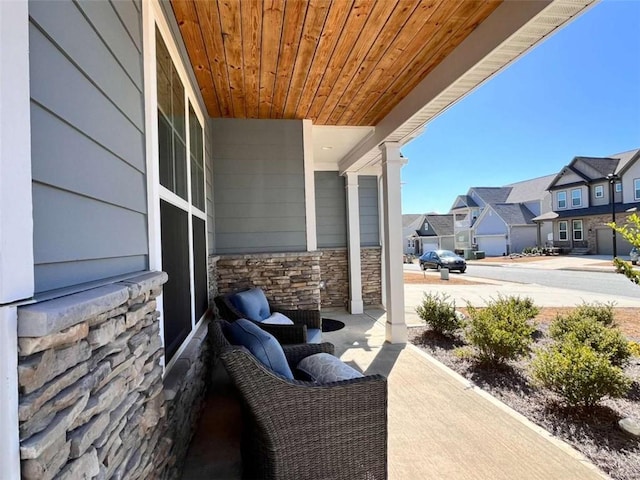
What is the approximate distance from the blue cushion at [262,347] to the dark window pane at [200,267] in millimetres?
987

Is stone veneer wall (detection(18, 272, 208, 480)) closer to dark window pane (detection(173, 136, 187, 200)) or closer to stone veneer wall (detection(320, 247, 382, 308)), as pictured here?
dark window pane (detection(173, 136, 187, 200))

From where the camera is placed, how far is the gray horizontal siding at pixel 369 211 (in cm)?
741

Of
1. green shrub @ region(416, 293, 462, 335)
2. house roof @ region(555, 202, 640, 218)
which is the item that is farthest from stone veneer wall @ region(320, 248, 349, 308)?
house roof @ region(555, 202, 640, 218)

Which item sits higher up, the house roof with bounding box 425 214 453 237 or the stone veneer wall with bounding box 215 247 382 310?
the house roof with bounding box 425 214 453 237

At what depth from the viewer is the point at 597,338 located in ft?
12.2

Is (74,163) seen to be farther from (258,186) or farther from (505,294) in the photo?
(505,294)

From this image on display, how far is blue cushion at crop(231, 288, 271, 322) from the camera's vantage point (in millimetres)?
3309

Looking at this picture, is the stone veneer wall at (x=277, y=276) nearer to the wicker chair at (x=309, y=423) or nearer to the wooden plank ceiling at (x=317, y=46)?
the wooden plank ceiling at (x=317, y=46)

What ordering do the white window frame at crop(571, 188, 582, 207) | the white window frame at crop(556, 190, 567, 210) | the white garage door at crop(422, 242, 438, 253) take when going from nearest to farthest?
the white window frame at crop(571, 188, 582, 207)
the white window frame at crop(556, 190, 567, 210)
the white garage door at crop(422, 242, 438, 253)

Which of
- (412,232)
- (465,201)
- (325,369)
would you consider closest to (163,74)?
(325,369)

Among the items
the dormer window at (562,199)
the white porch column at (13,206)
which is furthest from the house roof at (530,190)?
the white porch column at (13,206)

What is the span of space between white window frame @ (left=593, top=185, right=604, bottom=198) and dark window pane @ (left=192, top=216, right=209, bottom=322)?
25.7 m

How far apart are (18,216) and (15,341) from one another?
27 centimetres

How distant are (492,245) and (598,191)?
8327 millimetres
